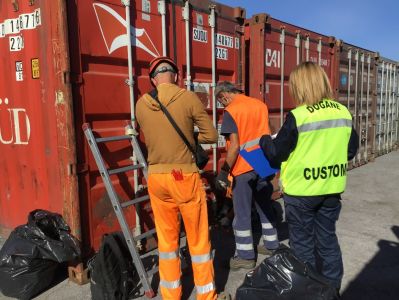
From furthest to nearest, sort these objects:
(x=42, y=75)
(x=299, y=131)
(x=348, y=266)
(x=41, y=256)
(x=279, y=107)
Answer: (x=279, y=107)
(x=348, y=266)
(x=42, y=75)
(x=41, y=256)
(x=299, y=131)

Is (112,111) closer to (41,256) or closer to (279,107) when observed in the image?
(41,256)

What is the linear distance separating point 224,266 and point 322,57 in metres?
4.85

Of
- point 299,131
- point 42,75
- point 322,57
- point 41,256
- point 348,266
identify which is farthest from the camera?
point 322,57

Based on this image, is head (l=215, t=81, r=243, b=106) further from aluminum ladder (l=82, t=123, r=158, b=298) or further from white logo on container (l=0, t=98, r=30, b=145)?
white logo on container (l=0, t=98, r=30, b=145)

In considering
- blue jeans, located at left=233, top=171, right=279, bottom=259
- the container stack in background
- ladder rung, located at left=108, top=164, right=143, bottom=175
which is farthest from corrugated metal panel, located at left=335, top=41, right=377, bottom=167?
ladder rung, located at left=108, top=164, right=143, bottom=175

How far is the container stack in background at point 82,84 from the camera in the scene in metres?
3.29

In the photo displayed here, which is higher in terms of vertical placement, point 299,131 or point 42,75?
point 42,75

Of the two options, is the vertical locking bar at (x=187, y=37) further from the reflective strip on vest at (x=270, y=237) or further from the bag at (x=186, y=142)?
the reflective strip on vest at (x=270, y=237)

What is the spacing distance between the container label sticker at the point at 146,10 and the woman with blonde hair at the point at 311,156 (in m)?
1.87

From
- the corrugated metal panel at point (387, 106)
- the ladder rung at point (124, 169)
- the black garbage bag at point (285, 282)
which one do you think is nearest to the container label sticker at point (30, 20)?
the ladder rung at point (124, 169)

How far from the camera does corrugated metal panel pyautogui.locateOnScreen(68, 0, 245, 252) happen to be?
3.35 m

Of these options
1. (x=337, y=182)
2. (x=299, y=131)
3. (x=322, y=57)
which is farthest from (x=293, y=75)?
(x=322, y=57)

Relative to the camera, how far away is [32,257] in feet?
10.2

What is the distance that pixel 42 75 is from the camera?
11.2 ft
